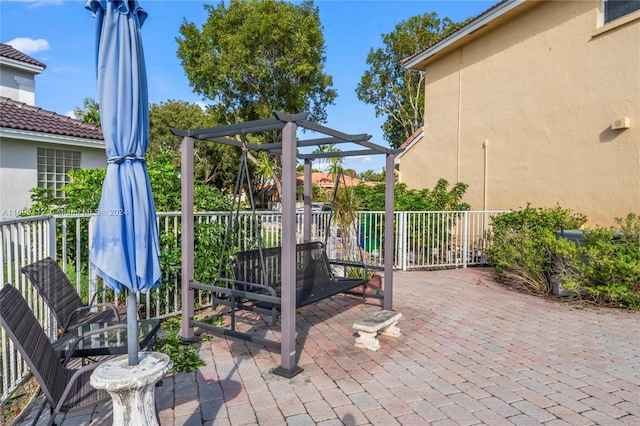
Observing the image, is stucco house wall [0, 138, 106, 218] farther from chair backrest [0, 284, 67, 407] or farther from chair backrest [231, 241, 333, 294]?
chair backrest [0, 284, 67, 407]

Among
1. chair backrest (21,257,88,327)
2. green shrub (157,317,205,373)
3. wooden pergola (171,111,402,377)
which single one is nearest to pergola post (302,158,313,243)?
wooden pergola (171,111,402,377)

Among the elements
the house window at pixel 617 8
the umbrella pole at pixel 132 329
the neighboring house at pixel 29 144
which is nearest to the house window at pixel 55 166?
the neighboring house at pixel 29 144

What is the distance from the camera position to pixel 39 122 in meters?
11.1

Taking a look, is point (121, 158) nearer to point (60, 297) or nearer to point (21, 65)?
point (60, 297)

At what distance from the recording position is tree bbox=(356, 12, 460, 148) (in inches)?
942

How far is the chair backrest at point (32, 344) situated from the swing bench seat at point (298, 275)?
1.87 metres

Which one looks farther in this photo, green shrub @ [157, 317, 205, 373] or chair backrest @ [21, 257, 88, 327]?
green shrub @ [157, 317, 205, 373]

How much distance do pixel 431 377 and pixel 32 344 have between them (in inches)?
119

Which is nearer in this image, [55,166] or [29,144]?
[29,144]

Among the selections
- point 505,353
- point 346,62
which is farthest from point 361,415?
point 346,62

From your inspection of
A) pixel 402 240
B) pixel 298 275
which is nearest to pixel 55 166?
pixel 298 275

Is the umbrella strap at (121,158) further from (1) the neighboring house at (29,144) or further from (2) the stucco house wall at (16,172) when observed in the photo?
(2) the stucco house wall at (16,172)

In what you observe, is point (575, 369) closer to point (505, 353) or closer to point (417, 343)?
point (505, 353)

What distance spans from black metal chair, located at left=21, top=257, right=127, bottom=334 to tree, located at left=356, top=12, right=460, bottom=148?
23.5 metres
